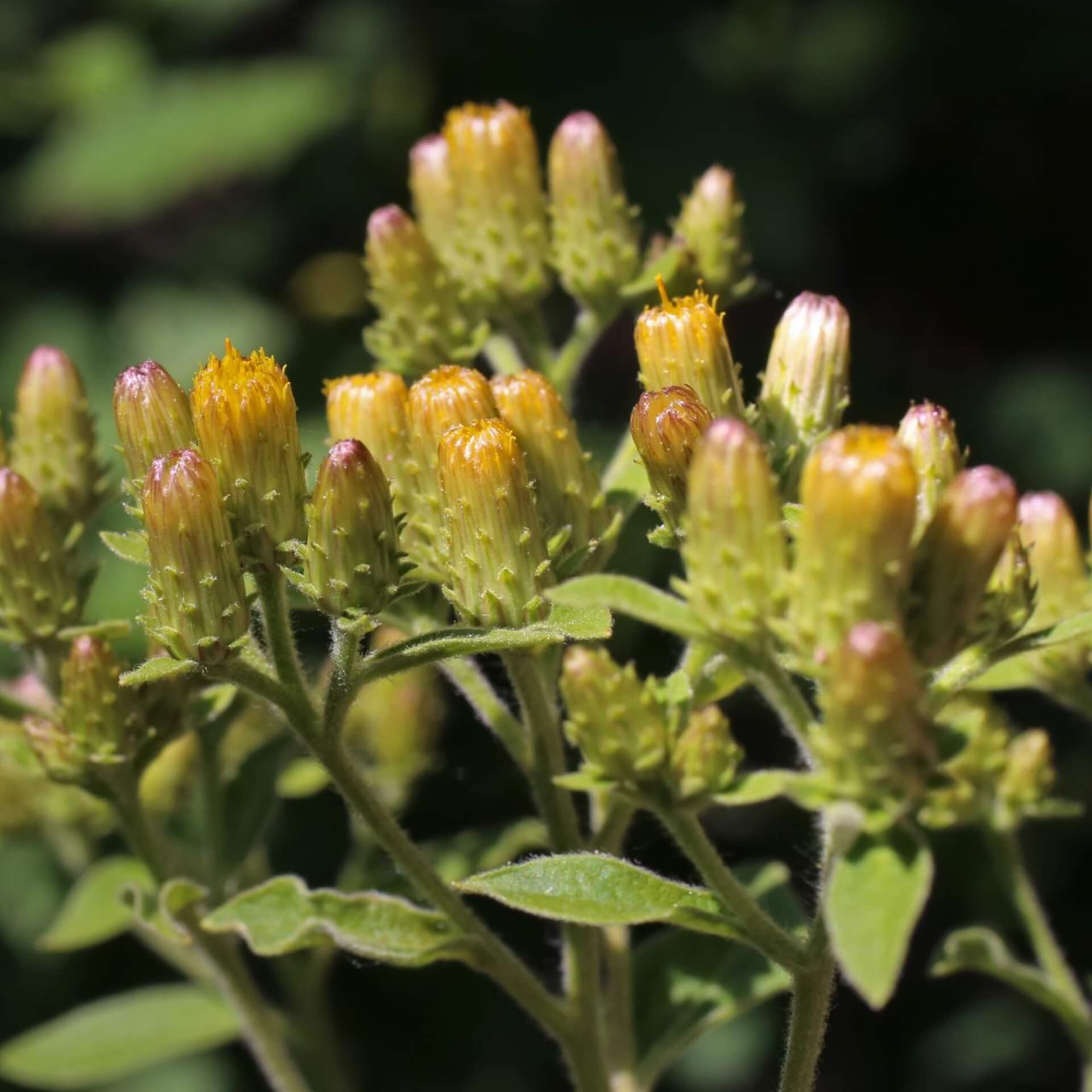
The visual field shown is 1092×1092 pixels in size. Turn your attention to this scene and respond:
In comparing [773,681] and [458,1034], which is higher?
[773,681]

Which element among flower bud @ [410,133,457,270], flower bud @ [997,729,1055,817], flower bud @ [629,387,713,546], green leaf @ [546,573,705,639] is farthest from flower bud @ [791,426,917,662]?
flower bud @ [410,133,457,270]

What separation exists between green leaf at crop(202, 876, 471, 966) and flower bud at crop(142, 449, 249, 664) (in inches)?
18.3

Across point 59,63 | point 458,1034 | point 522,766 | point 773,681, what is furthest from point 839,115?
point 773,681

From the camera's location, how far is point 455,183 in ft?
13.4

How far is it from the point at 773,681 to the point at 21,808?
2.72 m

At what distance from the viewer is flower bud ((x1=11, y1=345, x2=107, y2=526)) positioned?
381cm

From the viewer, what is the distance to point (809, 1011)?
2729 millimetres

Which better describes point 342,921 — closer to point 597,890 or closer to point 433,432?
point 597,890

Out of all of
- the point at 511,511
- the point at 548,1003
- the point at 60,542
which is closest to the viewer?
the point at 511,511

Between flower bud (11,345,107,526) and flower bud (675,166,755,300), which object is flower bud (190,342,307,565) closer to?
flower bud (11,345,107,526)

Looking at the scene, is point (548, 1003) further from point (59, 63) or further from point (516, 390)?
point (59, 63)

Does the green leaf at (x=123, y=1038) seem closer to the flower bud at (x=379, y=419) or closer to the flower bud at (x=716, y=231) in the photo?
the flower bud at (x=379, y=419)

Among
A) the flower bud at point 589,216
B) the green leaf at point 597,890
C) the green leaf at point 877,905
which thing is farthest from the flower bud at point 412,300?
the green leaf at point 877,905

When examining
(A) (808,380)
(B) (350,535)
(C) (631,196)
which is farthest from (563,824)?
(C) (631,196)
